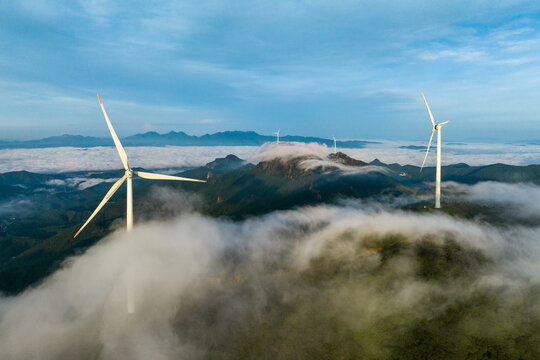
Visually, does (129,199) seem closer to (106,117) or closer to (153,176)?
(153,176)

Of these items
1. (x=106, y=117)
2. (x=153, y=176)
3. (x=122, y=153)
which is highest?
(x=106, y=117)

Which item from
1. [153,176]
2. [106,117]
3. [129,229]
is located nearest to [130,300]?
[129,229]

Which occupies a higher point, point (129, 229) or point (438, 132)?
point (438, 132)

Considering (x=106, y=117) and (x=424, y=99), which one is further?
(x=424, y=99)

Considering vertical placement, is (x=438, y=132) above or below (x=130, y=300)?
above

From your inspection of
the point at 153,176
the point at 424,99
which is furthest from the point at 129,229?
the point at 424,99

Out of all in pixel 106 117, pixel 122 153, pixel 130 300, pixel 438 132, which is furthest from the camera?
pixel 438 132

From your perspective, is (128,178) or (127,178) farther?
(127,178)

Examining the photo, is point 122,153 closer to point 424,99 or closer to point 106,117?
point 106,117

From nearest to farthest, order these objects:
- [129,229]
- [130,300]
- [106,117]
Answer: [106,117] < [129,229] < [130,300]
